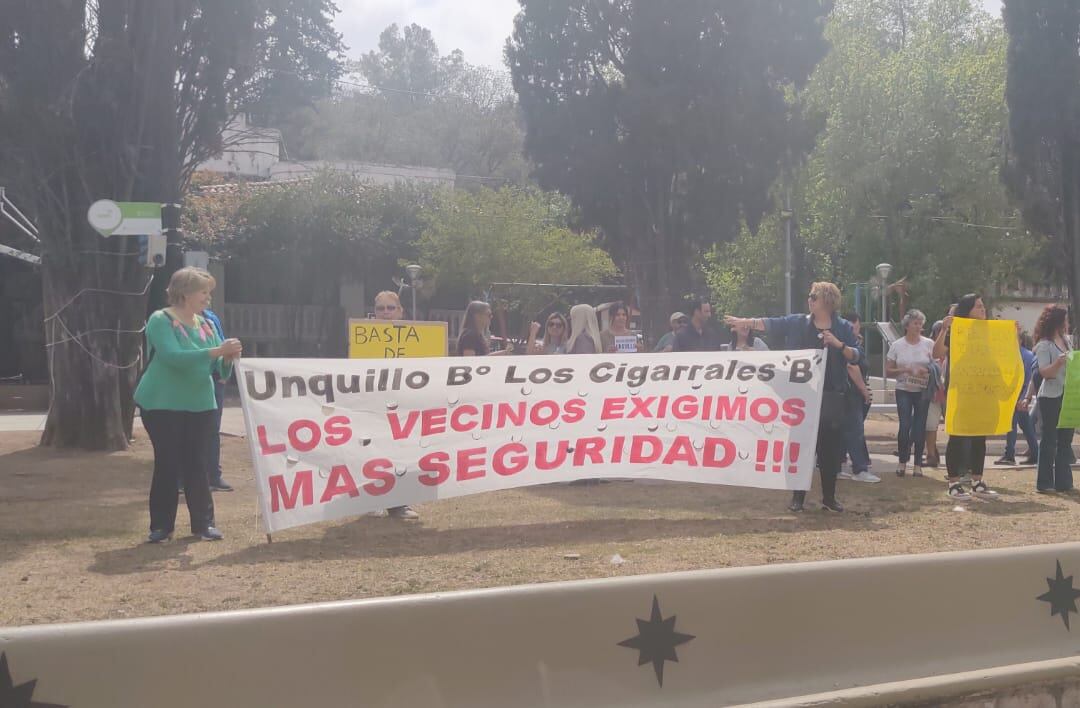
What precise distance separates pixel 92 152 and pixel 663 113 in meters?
18.1

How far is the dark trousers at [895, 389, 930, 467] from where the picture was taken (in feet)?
35.6

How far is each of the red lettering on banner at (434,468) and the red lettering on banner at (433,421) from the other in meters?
0.14

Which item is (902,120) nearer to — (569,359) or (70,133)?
(70,133)

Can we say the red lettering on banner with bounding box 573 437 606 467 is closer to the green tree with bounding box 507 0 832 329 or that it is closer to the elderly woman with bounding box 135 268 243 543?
the elderly woman with bounding box 135 268 243 543

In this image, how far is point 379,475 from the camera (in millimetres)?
7168

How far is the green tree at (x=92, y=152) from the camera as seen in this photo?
42.8ft

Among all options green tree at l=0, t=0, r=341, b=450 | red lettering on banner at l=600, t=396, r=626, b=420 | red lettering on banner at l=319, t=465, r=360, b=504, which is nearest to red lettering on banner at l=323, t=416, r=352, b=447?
red lettering on banner at l=319, t=465, r=360, b=504

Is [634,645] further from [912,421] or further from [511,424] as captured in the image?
[912,421]

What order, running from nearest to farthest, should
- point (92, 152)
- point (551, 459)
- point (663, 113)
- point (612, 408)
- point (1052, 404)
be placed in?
point (551, 459) < point (612, 408) < point (1052, 404) < point (92, 152) < point (663, 113)

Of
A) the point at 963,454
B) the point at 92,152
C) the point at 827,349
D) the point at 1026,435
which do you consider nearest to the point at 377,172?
the point at 92,152

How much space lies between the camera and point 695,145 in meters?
29.9

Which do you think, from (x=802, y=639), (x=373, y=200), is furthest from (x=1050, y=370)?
(x=373, y=200)

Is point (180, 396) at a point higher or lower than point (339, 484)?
higher

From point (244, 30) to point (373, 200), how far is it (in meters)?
28.2
